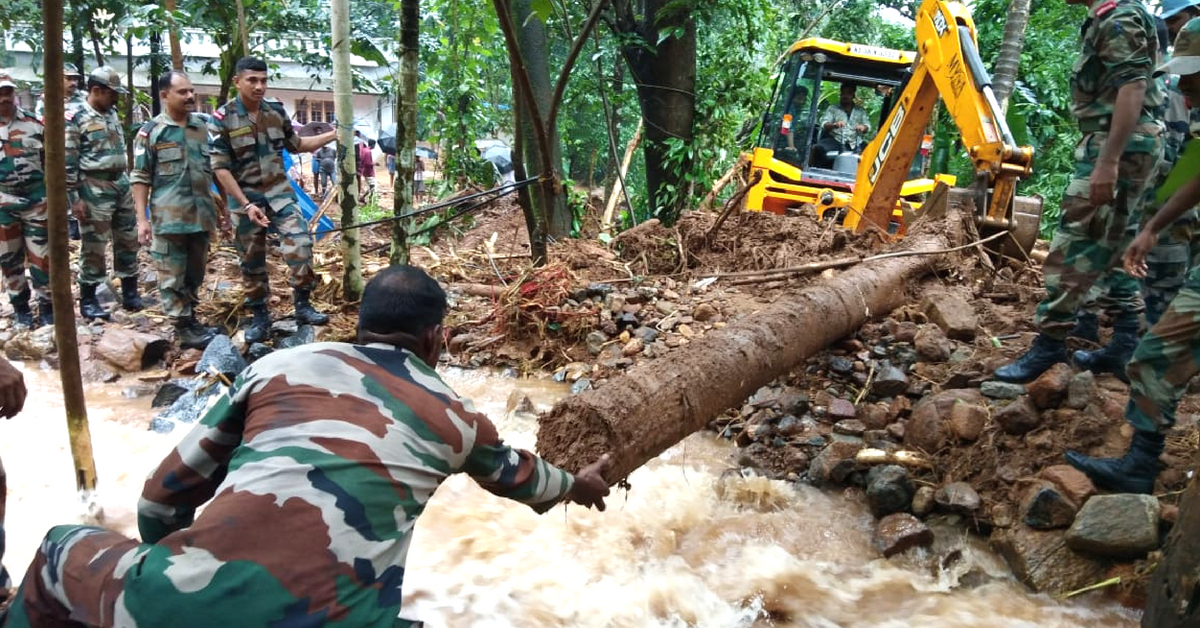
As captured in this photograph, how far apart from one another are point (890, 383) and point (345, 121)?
3787 mm

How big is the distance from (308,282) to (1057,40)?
11.2 metres

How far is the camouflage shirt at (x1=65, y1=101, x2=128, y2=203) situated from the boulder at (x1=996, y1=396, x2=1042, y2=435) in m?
6.16

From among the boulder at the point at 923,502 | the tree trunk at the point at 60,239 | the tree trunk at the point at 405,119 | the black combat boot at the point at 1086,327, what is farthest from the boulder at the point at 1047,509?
the tree trunk at the point at 405,119

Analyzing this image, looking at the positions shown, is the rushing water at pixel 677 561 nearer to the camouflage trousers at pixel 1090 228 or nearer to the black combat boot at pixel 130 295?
the camouflage trousers at pixel 1090 228

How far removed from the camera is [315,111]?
22750 mm

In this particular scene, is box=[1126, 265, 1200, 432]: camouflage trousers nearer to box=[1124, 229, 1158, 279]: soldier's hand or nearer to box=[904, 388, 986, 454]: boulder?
box=[1124, 229, 1158, 279]: soldier's hand

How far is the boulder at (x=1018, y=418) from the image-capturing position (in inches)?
123

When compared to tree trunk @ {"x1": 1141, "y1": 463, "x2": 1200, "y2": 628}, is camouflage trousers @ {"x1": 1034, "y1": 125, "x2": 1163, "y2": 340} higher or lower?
higher

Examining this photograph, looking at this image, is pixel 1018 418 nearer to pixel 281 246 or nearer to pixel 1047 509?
pixel 1047 509

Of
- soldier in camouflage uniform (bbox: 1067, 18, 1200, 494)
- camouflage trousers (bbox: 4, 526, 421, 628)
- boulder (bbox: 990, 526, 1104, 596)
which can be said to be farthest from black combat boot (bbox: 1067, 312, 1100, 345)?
camouflage trousers (bbox: 4, 526, 421, 628)

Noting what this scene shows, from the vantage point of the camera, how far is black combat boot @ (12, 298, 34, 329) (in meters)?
5.72

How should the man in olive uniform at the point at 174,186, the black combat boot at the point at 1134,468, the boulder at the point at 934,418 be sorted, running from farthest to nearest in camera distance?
the man in olive uniform at the point at 174,186 < the boulder at the point at 934,418 < the black combat boot at the point at 1134,468

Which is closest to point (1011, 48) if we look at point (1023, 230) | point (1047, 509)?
point (1023, 230)

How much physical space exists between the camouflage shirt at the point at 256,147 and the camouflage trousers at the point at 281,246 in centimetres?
8
